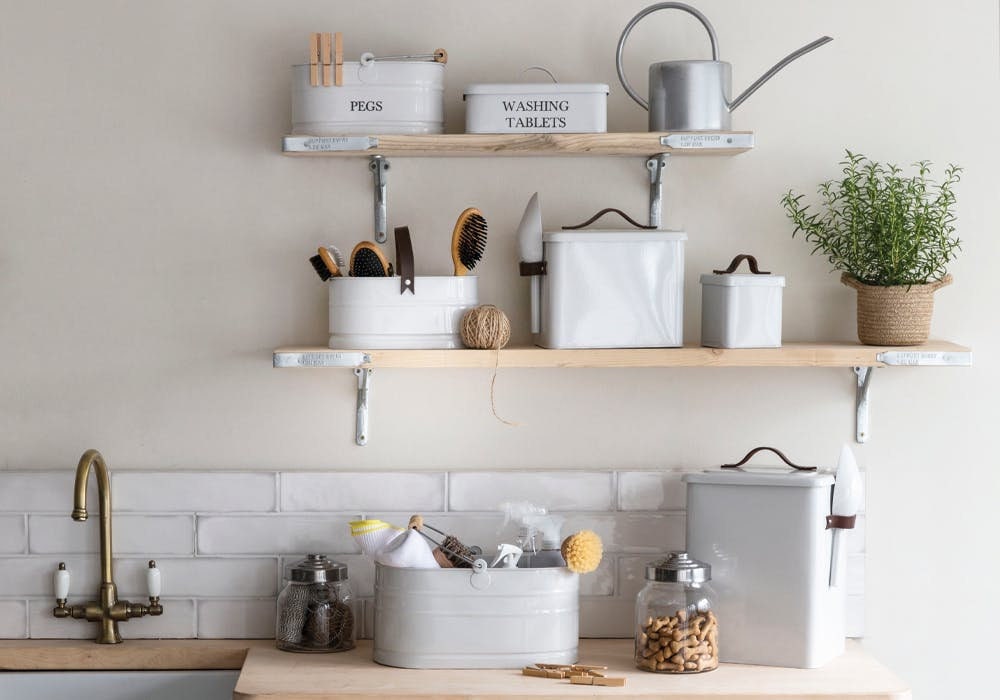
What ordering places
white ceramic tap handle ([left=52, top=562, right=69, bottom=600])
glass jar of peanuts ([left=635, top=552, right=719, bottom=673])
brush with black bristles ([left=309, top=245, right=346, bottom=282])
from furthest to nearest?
1. white ceramic tap handle ([left=52, top=562, right=69, bottom=600])
2. brush with black bristles ([left=309, top=245, right=346, bottom=282])
3. glass jar of peanuts ([left=635, top=552, right=719, bottom=673])

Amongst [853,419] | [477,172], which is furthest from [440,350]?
[853,419]

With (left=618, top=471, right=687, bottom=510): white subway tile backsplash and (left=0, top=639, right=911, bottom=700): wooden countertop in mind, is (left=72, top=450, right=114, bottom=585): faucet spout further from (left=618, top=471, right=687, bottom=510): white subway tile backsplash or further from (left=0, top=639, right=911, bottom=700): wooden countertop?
(left=618, top=471, right=687, bottom=510): white subway tile backsplash

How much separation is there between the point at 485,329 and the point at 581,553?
421 millimetres

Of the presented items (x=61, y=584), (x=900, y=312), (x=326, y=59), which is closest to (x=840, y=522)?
(x=900, y=312)

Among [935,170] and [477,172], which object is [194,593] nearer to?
[477,172]

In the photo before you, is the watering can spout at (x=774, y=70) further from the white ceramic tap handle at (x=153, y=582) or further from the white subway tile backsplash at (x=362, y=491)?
the white ceramic tap handle at (x=153, y=582)

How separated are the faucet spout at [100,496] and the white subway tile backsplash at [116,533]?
0.05 m

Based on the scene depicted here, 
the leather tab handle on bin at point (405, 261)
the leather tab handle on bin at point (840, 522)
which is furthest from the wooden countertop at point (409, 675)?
the leather tab handle on bin at point (405, 261)

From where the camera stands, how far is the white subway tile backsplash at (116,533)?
85.1 inches

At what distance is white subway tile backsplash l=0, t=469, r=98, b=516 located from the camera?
7.07 feet

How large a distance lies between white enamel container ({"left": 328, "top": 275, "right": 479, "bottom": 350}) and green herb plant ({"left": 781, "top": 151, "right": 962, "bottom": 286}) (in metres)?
0.69

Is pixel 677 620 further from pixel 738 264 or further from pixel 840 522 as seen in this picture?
pixel 738 264

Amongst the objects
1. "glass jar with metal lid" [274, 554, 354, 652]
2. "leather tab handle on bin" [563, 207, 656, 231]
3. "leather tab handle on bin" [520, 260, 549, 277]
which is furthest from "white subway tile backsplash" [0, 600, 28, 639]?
"leather tab handle on bin" [563, 207, 656, 231]

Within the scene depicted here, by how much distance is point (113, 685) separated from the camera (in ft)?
6.84
